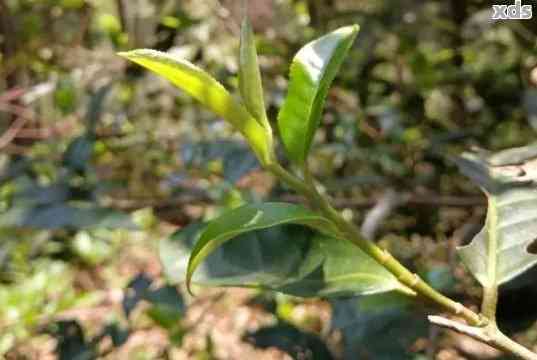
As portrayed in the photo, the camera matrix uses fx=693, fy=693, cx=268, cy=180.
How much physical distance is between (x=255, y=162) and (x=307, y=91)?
1.85 ft

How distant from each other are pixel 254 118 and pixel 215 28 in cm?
161

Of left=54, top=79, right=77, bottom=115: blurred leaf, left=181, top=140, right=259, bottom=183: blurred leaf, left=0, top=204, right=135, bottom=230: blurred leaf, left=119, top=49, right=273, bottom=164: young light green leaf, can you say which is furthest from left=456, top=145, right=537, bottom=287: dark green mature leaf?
left=54, top=79, right=77, bottom=115: blurred leaf

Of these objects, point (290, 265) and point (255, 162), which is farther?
point (255, 162)

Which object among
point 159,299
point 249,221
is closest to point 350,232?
point 249,221

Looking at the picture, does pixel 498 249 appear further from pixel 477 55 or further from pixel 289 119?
pixel 477 55

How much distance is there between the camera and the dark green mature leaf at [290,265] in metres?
0.58

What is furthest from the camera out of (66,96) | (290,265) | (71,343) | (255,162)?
(66,96)

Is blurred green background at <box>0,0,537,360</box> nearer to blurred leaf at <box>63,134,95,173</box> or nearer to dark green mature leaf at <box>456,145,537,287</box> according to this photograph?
blurred leaf at <box>63,134,95,173</box>

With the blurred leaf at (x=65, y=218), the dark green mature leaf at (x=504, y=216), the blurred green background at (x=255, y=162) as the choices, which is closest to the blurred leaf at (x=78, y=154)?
the blurred green background at (x=255, y=162)

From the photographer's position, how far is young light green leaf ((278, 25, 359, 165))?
501 mm

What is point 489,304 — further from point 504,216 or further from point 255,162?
point 255,162

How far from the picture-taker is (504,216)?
673mm

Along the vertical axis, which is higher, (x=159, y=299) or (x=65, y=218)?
(x=65, y=218)

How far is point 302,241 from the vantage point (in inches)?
24.8
